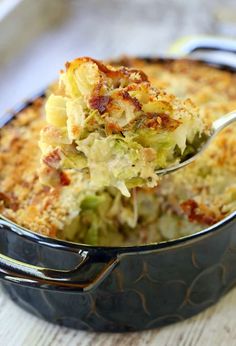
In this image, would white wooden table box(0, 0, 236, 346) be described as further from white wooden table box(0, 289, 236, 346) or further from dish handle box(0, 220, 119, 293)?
dish handle box(0, 220, 119, 293)

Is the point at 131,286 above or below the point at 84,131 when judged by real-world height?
below

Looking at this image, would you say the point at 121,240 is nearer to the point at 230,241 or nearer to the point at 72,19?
the point at 230,241

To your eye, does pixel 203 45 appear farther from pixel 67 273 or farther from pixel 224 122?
pixel 67 273

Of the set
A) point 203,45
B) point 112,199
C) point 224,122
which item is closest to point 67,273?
point 112,199

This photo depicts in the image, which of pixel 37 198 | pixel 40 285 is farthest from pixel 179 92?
pixel 40 285

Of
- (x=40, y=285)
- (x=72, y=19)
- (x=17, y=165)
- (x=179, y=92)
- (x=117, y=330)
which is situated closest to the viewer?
(x=40, y=285)

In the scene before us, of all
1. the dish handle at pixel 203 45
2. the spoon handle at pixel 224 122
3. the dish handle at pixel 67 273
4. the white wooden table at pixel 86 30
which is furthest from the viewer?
the white wooden table at pixel 86 30

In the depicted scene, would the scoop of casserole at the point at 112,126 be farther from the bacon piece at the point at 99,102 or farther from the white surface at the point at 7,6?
the white surface at the point at 7,6

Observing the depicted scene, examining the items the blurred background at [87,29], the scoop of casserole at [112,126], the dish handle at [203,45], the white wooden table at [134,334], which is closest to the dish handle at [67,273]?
the scoop of casserole at [112,126]
